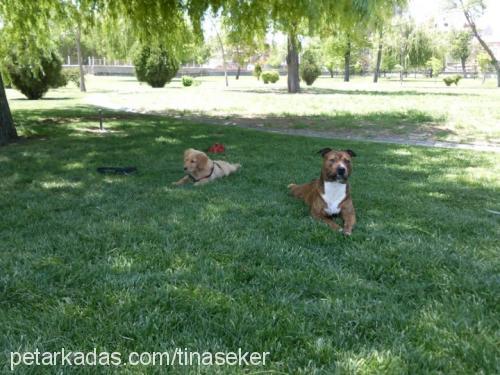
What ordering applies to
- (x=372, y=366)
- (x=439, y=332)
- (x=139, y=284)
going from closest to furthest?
(x=372, y=366) → (x=439, y=332) → (x=139, y=284)

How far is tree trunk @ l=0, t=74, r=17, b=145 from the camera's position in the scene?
35.9ft

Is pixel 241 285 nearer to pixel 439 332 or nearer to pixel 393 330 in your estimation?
pixel 393 330

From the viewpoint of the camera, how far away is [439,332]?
3045 millimetres

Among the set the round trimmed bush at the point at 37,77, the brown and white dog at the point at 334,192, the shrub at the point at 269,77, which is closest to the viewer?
the brown and white dog at the point at 334,192

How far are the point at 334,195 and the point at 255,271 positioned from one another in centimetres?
183

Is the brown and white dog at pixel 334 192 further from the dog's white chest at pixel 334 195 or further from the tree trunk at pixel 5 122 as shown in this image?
the tree trunk at pixel 5 122

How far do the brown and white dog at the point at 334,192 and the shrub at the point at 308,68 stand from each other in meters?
42.2

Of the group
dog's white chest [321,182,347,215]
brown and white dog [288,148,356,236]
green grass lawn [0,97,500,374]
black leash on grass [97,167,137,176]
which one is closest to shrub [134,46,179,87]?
black leash on grass [97,167,137,176]

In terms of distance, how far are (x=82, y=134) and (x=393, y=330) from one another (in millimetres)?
11988

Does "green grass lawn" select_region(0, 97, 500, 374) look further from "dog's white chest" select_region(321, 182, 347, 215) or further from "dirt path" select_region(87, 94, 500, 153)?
"dirt path" select_region(87, 94, 500, 153)

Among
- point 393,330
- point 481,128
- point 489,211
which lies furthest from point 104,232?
point 481,128

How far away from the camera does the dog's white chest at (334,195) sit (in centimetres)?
534

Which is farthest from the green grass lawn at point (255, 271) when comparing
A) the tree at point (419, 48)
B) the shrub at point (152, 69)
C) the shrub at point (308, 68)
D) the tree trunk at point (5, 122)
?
the tree at point (419, 48)

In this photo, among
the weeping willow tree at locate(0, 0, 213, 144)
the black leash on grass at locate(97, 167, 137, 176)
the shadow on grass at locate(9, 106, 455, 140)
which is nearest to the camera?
the black leash on grass at locate(97, 167, 137, 176)
